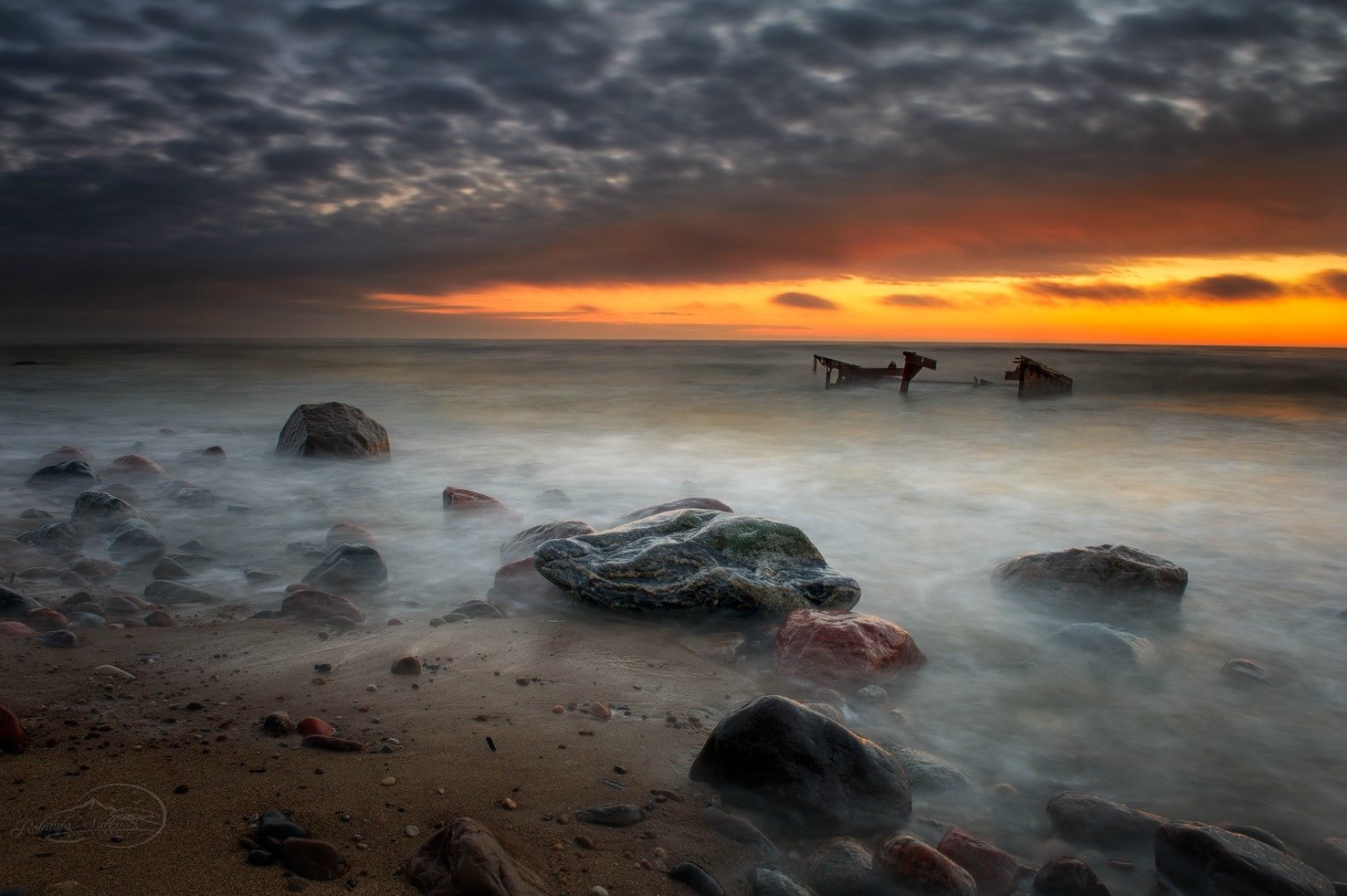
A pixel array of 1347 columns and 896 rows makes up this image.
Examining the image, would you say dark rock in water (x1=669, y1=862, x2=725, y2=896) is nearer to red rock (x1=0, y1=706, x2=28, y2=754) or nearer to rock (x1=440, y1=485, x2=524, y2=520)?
red rock (x1=0, y1=706, x2=28, y2=754)

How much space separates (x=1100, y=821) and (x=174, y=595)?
5.36 m

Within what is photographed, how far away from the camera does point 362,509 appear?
26.9 feet

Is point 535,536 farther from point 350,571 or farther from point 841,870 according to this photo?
point 841,870

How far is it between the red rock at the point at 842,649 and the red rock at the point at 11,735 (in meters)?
3.26

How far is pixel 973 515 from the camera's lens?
9.02m

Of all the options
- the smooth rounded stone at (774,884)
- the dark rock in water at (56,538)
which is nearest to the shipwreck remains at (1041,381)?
the dark rock in water at (56,538)

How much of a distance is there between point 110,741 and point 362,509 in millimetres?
5514

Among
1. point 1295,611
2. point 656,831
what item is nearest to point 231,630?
point 656,831

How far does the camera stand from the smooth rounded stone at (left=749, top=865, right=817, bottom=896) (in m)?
2.41

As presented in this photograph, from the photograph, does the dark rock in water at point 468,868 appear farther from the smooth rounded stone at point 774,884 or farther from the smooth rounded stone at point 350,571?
the smooth rounded stone at point 350,571

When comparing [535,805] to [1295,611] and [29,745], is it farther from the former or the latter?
[1295,611]

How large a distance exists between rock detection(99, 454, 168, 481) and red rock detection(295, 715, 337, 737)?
8097 millimetres

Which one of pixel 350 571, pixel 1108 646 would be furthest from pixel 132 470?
pixel 1108 646

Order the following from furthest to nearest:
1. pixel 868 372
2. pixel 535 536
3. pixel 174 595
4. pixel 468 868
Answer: pixel 868 372 → pixel 535 536 → pixel 174 595 → pixel 468 868
